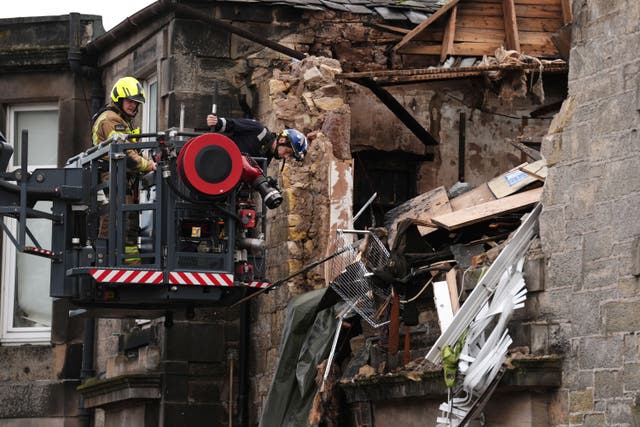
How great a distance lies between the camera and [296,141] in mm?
16891

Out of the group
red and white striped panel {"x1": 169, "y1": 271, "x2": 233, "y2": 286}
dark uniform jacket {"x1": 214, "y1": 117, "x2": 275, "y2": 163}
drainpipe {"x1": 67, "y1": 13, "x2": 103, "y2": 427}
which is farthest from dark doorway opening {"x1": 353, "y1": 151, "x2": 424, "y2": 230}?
drainpipe {"x1": 67, "y1": 13, "x2": 103, "y2": 427}

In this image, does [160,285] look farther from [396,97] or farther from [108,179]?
[396,97]

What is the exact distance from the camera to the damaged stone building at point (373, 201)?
1270 cm

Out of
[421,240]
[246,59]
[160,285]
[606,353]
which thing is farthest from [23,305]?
[606,353]

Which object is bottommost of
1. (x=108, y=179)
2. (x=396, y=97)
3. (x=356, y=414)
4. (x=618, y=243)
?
(x=356, y=414)

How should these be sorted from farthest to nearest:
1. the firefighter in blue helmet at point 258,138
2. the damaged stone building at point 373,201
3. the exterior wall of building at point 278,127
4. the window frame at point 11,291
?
the window frame at point 11,291
the exterior wall of building at point 278,127
the firefighter in blue helmet at point 258,138
the damaged stone building at point 373,201

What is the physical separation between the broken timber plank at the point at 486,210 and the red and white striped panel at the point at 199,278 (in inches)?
→ 83.2

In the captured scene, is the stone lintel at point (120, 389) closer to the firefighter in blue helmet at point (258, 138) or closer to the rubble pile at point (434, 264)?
the firefighter in blue helmet at point (258, 138)

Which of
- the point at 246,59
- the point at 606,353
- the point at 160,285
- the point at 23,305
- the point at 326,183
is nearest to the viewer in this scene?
the point at 606,353

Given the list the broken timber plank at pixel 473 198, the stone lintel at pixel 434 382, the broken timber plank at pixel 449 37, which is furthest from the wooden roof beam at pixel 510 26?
the stone lintel at pixel 434 382

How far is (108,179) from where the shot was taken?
16.4m

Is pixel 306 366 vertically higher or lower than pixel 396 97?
lower

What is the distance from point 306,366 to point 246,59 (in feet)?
13.6

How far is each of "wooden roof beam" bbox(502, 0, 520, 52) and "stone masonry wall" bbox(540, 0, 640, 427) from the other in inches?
222
